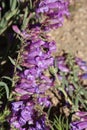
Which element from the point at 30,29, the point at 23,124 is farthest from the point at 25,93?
the point at 30,29

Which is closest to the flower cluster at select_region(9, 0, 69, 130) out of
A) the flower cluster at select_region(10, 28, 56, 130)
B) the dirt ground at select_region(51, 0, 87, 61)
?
the flower cluster at select_region(10, 28, 56, 130)

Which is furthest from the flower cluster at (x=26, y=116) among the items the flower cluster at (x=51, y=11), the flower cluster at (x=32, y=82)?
the flower cluster at (x=51, y=11)

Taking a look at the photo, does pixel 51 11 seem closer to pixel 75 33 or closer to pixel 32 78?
pixel 32 78

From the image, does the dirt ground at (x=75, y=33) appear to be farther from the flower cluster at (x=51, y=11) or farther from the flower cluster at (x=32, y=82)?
the flower cluster at (x=32, y=82)

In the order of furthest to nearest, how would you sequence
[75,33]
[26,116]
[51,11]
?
[75,33], [51,11], [26,116]

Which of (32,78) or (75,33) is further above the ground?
(32,78)

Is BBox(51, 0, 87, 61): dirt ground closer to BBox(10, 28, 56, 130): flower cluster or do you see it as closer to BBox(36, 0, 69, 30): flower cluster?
BBox(36, 0, 69, 30): flower cluster

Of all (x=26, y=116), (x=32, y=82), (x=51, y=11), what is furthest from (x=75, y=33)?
→ (x=26, y=116)

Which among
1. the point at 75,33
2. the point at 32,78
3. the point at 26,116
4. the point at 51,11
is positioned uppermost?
the point at 51,11
